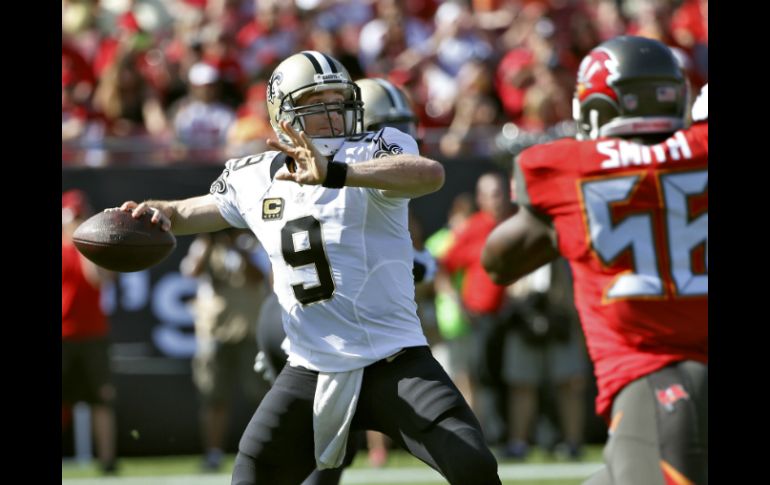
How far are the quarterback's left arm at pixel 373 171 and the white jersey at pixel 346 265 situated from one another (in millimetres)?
154

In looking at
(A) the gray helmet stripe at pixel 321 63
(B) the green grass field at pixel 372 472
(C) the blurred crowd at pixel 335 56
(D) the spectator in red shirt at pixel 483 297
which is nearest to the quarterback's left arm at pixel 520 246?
(A) the gray helmet stripe at pixel 321 63

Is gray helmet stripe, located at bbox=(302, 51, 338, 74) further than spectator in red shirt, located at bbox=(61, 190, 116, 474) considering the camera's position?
No

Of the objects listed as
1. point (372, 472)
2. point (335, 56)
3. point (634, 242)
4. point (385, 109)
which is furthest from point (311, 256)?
point (335, 56)

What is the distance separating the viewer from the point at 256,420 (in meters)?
4.33

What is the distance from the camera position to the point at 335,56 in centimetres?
1055

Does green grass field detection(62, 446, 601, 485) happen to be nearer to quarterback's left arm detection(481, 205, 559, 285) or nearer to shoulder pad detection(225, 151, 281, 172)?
quarterback's left arm detection(481, 205, 559, 285)

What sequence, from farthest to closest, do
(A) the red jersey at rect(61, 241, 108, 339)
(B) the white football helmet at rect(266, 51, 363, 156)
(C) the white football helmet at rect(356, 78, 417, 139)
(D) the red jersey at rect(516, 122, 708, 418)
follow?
(A) the red jersey at rect(61, 241, 108, 339) → (C) the white football helmet at rect(356, 78, 417, 139) → (B) the white football helmet at rect(266, 51, 363, 156) → (D) the red jersey at rect(516, 122, 708, 418)

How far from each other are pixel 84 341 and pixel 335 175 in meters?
6.12

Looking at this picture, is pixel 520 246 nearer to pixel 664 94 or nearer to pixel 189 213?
pixel 664 94

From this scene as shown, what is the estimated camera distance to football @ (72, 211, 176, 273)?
14.7 ft

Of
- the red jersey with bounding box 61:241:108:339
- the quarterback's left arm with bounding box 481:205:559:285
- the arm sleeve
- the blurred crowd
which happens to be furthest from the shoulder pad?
the red jersey with bounding box 61:241:108:339

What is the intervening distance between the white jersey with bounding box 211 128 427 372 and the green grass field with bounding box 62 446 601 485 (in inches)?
158
